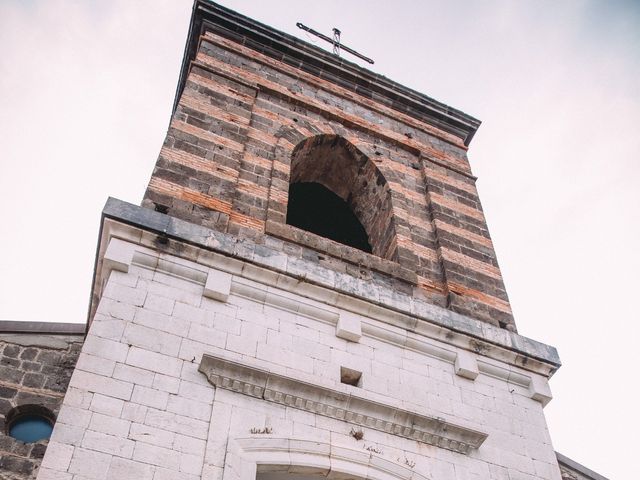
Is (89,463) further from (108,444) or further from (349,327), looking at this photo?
(349,327)

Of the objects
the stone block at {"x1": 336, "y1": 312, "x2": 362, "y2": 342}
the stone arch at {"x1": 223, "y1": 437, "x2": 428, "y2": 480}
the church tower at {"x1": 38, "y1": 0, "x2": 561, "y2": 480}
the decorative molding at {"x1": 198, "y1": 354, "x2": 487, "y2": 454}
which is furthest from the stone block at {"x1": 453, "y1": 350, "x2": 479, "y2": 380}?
the stone arch at {"x1": 223, "y1": 437, "x2": 428, "y2": 480}

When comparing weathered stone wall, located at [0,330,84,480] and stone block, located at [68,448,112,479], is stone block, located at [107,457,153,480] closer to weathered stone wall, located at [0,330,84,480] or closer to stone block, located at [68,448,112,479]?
stone block, located at [68,448,112,479]

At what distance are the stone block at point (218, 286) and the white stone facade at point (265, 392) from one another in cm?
2

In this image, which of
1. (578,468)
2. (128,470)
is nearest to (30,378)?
(128,470)

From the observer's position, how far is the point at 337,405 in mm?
6543

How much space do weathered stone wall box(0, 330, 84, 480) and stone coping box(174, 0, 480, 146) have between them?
6.56 m

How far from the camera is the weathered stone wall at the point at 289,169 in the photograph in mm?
8562

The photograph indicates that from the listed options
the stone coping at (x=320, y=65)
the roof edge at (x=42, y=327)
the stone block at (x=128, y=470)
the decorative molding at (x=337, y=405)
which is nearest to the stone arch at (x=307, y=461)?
the decorative molding at (x=337, y=405)

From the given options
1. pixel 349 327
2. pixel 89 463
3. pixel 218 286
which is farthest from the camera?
pixel 349 327

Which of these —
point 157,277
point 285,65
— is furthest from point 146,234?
point 285,65

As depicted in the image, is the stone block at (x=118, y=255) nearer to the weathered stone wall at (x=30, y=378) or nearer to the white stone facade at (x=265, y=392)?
the white stone facade at (x=265, y=392)

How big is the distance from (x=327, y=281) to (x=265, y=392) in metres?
1.82

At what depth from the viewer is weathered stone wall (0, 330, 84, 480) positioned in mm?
6637

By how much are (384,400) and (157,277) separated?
104 inches
